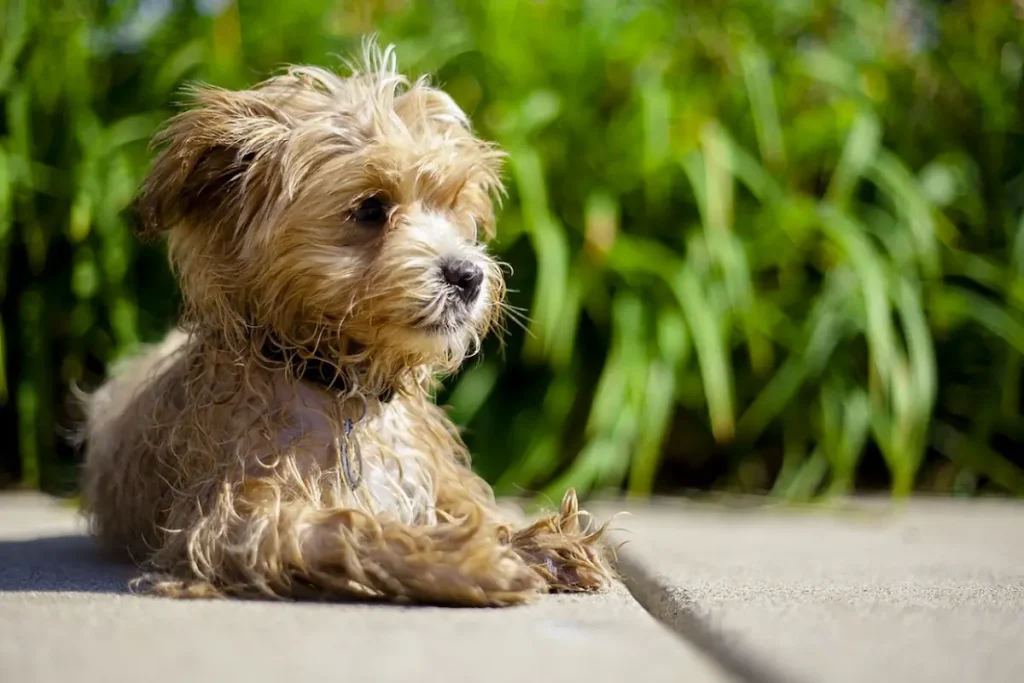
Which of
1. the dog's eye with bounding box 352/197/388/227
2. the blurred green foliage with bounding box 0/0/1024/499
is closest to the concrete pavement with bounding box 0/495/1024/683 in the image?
the dog's eye with bounding box 352/197/388/227

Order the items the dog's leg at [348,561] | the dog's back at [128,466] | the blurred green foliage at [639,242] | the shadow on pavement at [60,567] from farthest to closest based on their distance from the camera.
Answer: the blurred green foliage at [639,242] → the dog's back at [128,466] → the shadow on pavement at [60,567] → the dog's leg at [348,561]

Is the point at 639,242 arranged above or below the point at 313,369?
above

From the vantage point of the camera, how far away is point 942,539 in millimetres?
3412

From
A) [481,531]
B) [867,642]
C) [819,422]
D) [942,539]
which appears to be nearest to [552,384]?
[819,422]

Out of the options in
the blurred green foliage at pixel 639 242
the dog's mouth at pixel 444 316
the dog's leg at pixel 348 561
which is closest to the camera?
the dog's leg at pixel 348 561

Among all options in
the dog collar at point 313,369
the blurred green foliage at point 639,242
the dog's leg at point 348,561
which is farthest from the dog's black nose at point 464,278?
the blurred green foliage at point 639,242

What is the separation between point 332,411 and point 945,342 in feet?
9.52

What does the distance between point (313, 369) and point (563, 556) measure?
67cm

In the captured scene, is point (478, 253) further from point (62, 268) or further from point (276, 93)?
point (62, 268)

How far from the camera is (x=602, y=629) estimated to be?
81.0 inches

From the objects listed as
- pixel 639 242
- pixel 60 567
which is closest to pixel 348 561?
pixel 60 567

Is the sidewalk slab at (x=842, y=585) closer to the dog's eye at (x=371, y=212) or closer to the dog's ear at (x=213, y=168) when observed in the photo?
the dog's eye at (x=371, y=212)

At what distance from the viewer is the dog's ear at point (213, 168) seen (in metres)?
2.65

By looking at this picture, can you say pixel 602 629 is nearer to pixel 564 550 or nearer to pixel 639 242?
pixel 564 550
